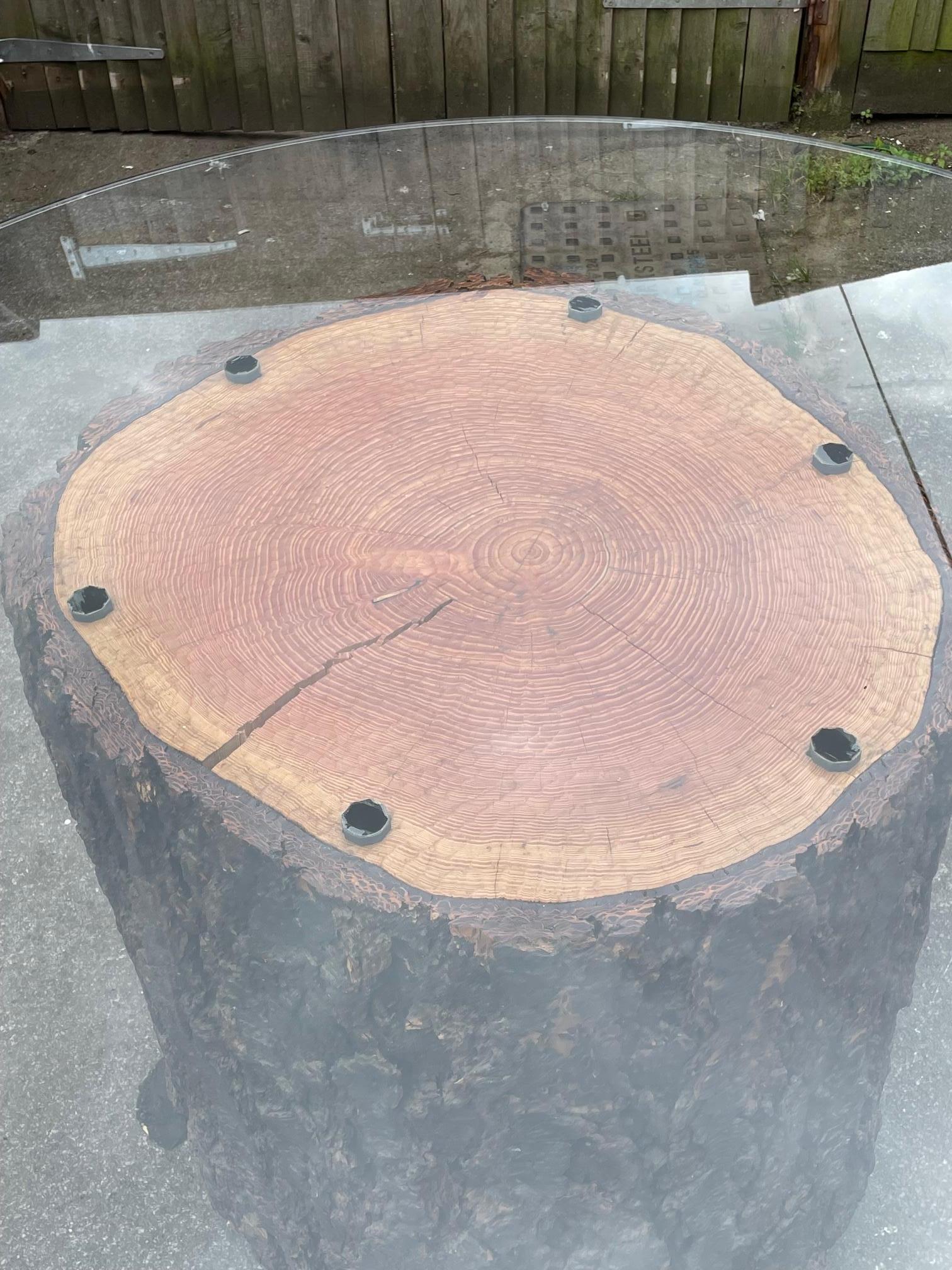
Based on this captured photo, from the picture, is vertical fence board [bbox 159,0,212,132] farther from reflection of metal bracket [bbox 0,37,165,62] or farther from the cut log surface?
the cut log surface

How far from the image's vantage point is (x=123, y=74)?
4.48m

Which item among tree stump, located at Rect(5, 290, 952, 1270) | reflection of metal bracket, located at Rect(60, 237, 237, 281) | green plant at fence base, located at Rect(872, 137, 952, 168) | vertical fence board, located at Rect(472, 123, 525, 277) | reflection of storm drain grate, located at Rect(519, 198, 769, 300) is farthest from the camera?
green plant at fence base, located at Rect(872, 137, 952, 168)

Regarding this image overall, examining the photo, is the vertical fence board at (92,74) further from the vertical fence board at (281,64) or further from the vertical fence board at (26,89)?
the vertical fence board at (281,64)

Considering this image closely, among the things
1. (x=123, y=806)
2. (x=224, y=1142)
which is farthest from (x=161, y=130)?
(x=224, y=1142)

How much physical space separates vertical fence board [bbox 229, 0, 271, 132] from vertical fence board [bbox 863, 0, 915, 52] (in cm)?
234

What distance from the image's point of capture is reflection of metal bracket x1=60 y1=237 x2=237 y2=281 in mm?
2656

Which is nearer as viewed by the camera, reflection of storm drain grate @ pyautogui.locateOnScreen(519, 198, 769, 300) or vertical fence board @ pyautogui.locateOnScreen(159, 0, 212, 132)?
reflection of storm drain grate @ pyautogui.locateOnScreen(519, 198, 769, 300)

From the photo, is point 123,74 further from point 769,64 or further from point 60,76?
point 769,64

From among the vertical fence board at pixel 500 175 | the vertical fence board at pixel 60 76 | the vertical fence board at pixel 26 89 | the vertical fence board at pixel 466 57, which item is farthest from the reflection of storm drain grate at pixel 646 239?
the vertical fence board at pixel 26 89

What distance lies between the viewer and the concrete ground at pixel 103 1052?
1674 millimetres

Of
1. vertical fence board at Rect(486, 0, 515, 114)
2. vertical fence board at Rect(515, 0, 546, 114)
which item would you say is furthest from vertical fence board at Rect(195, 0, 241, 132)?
vertical fence board at Rect(515, 0, 546, 114)

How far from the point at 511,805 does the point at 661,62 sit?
3.77 m

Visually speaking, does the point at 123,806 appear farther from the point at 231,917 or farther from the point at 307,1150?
the point at 307,1150

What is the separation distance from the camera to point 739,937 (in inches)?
56.3
